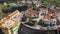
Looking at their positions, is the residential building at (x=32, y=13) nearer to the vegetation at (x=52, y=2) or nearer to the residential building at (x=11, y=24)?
the residential building at (x=11, y=24)

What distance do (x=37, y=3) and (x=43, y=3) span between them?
66 cm

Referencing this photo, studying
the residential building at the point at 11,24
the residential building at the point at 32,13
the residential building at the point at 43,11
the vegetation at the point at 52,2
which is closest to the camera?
the residential building at the point at 11,24

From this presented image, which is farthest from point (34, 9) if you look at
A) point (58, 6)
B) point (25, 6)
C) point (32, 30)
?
point (32, 30)

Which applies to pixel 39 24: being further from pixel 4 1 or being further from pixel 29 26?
pixel 4 1

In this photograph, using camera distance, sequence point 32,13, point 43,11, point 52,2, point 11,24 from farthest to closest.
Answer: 1. point 52,2
2. point 43,11
3. point 32,13
4. point 11,24

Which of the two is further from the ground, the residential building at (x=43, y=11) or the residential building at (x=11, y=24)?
the residential building at (x=43, y=11)

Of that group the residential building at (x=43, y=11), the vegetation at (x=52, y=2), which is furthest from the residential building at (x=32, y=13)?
the vegetation at (x=52, y=2)

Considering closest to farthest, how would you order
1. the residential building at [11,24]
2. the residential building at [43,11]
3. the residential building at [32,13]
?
1. the residential building at [11,24]
2. the residential building at [32,13]
3. the residential building at [43,11]

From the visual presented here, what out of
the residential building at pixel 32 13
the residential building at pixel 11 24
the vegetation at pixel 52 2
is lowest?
the residential building at pixel 11 24

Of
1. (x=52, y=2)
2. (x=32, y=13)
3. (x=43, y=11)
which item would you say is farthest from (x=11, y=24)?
Result: (x=52, y=2)

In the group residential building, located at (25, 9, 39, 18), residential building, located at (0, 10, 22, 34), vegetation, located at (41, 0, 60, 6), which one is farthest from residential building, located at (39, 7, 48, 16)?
residential building, located at (0, 10, 22, 34)

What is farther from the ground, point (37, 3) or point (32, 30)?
point (37, 3)

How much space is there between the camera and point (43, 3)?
21.3m

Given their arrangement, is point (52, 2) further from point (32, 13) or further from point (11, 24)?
point (11, 24)
